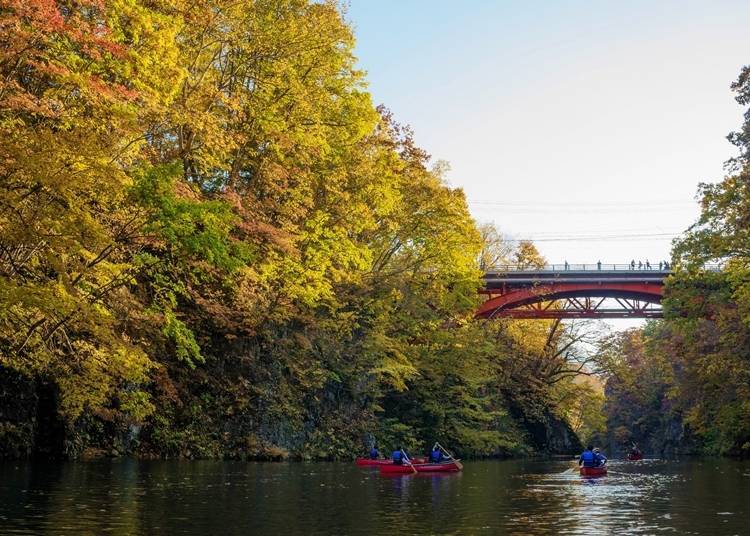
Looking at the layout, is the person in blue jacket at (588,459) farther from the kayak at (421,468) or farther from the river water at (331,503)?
the kayak at (421,468)

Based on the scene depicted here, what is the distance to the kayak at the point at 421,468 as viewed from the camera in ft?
101

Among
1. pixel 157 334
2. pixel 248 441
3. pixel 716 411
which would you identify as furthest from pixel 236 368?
pixel 716 411

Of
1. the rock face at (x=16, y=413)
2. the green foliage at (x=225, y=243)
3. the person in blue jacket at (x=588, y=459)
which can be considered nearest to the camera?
the green foliage at (x=225, y=243)

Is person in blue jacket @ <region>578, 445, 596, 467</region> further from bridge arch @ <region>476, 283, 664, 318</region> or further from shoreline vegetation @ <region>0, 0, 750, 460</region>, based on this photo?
bridge arch @ <region>476, 283, 664, 318</region>

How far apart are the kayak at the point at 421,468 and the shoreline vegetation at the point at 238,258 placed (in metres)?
7.85

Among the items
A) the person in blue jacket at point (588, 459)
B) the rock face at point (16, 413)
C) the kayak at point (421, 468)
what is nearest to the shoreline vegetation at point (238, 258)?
the rock face at point (16, 413)

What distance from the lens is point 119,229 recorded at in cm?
2683

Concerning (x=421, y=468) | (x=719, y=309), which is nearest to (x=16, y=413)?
(x=421, y=468)

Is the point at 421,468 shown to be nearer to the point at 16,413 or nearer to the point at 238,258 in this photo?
the point at 238,258

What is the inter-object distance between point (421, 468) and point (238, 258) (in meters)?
10.9

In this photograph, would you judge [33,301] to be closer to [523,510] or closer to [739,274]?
[523,510]

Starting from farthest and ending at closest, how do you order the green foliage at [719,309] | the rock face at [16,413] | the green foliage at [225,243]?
the green foliage at [719,309] < the rock face at [16,413] < the green foliage at [225,243]

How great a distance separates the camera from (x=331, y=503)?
18703 mm

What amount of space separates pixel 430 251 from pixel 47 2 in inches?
1172
